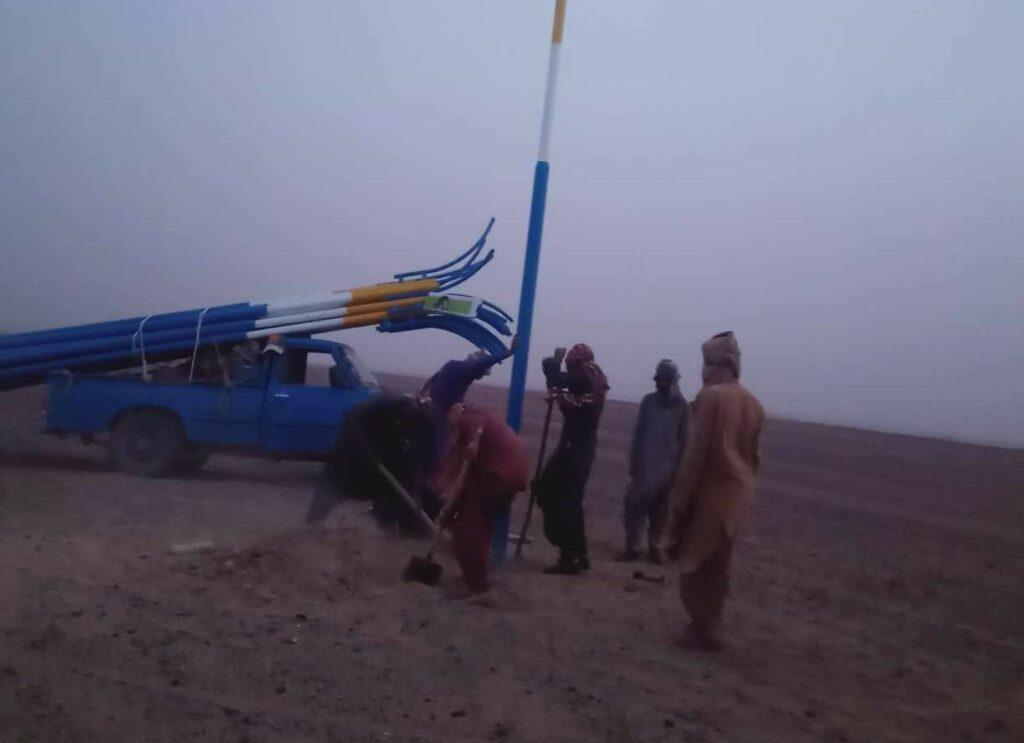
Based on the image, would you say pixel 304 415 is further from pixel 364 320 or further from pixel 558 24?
pixel 558 24

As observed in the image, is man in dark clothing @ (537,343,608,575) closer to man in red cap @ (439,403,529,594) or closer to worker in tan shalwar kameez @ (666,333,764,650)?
man in red cap @ (439,403,529,594)

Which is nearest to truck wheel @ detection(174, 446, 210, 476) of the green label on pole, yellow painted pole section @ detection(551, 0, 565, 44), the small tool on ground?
the green label on pole

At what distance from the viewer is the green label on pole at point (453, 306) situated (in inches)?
382

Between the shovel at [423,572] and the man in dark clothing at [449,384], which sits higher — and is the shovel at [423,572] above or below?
below

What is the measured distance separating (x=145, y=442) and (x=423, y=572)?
5.77 meters

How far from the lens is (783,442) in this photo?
27172 mm

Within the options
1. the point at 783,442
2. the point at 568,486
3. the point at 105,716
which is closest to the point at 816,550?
the point at 568,486

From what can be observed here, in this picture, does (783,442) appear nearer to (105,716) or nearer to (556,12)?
(556,12)

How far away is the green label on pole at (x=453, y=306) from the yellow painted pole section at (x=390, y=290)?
79 cm

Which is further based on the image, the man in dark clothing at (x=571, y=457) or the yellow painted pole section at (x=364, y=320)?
the yellow painted pole section at (x=364, y=320)

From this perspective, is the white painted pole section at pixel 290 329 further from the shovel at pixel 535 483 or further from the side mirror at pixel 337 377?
the shovel at pixel 535 483

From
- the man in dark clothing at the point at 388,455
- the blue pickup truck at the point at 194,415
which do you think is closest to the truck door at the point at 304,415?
the blue pickup truck at the point at 194,415

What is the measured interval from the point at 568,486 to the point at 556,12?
3697mm

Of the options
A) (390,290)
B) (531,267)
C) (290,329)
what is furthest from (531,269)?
(290,329)
